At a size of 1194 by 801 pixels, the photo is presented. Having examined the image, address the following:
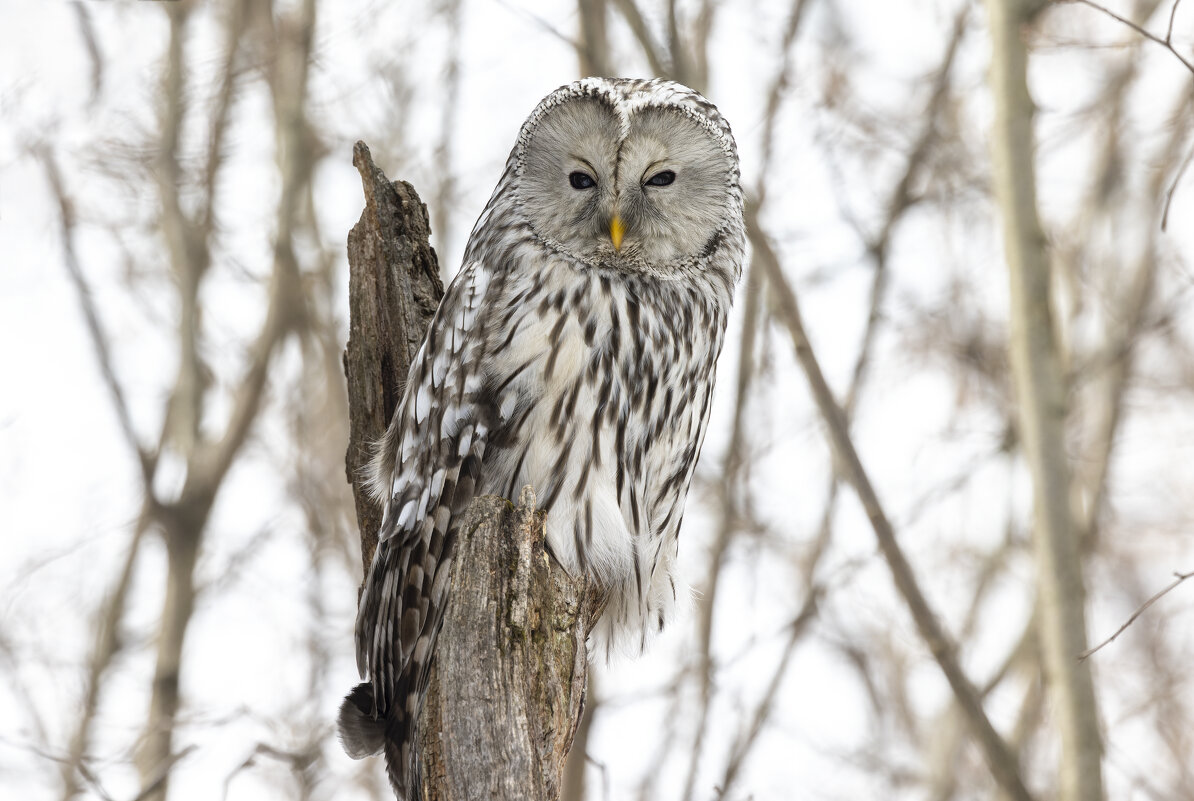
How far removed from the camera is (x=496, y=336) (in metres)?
3.39

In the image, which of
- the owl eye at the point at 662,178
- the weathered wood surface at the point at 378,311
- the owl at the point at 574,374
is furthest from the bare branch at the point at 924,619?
the weathered wood surface at the point at 378,311

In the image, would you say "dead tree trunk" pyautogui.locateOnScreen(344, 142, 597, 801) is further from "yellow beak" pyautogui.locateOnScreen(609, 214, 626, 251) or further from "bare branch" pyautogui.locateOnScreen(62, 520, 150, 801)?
"bare branch" pyautogui.locateOnScreen(62, 520, 150, 801)

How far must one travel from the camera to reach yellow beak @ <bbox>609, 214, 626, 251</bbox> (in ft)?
11.3

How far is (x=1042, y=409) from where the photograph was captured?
4.34 meters

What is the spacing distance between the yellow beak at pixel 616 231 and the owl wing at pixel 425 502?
0.40 meters

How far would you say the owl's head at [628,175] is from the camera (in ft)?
11.6

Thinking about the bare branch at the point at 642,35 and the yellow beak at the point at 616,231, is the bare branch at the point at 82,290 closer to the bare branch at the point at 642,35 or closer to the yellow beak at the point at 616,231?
the bare branch at the point at 642,35

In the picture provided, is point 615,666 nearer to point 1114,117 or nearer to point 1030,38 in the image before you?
point 1030,38

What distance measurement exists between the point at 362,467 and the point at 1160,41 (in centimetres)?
262

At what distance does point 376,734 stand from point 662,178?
186 centimetres

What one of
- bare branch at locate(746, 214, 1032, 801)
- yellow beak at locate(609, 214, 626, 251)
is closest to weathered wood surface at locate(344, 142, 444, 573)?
yellow beak at locate(609, 214, 626, 251)

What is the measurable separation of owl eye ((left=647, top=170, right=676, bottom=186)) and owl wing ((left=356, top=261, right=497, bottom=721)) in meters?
0.58

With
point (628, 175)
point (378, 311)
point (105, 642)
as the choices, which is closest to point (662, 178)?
point (628, 175)

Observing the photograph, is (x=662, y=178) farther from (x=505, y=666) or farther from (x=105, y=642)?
(x=105, y=642)
